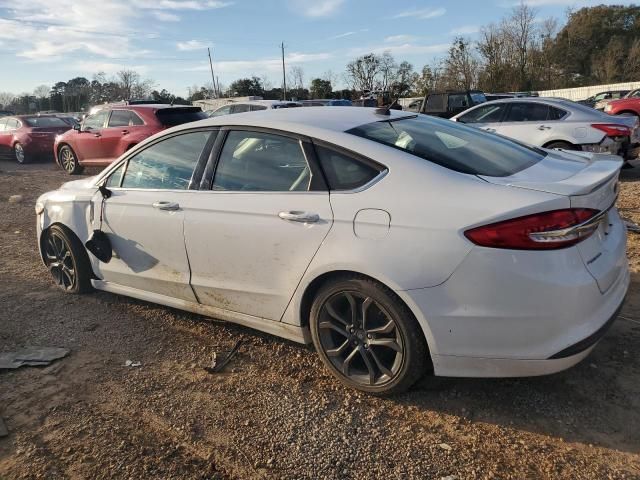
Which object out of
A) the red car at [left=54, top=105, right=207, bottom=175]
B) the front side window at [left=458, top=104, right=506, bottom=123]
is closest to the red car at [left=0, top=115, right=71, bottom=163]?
the red car at [left=54, top=105, right=207, bottom=175]

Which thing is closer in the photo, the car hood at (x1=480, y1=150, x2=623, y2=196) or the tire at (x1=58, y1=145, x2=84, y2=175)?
the car hood at (x1=480, y1=150, x2=623, y2=196)

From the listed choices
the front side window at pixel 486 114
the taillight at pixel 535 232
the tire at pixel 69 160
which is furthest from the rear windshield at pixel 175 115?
the taillight at pixel 535 232

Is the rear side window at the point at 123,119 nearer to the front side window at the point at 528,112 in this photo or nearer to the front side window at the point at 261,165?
the front side window at the point at 528,112

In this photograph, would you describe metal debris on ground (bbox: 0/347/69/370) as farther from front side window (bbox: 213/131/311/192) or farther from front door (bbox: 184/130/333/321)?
front side window (bbox: 213/131/311/192)

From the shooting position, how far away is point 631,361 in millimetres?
3148

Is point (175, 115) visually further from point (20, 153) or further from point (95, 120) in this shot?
point (20, 153)

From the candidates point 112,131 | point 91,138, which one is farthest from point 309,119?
point 91,138

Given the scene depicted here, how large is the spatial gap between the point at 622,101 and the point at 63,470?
20.7 metres

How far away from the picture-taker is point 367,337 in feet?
9.50

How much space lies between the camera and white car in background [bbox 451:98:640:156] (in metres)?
8.58

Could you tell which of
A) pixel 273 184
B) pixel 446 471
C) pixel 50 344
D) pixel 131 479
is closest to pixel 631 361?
pixel 446 471

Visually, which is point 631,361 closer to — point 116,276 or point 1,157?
point 116,276

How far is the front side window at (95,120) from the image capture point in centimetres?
1216

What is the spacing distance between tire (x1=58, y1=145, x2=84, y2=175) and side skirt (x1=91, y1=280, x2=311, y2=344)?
9916mm
